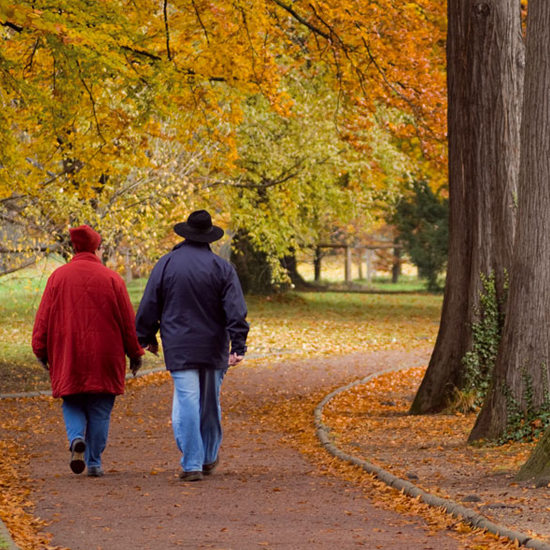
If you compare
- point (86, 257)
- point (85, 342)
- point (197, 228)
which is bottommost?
point (85, 342)

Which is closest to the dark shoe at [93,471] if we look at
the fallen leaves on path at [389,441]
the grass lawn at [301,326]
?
the fallen leaves on path at [389,441]

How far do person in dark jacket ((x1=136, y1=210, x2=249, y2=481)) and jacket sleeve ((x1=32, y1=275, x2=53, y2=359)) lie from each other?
0.72 metres

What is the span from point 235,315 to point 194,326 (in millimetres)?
335

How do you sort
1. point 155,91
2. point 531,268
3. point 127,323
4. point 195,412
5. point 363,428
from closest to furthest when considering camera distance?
1. point 195,412
2. point 127,323
3. point 531,268
4. point 363,428
5. point 155,91

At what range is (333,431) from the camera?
10562 mm

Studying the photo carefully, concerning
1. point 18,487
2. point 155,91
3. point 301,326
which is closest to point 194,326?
point 18,487

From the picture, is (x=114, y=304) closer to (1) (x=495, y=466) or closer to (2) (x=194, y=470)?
(2) (x=194, y=470)

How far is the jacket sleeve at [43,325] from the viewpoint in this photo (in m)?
7.62

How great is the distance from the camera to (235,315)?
734 centimetres

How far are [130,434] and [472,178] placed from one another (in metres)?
4.89

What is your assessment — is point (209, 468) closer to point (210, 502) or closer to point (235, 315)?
point (210, 502)

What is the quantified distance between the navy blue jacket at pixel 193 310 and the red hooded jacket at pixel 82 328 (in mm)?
273

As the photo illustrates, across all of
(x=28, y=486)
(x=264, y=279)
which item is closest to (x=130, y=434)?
(x=28, y=486)

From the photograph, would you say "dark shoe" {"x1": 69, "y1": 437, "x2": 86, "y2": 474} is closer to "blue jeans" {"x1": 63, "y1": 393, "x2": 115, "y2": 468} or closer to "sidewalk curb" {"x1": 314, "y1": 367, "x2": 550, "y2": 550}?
"blue jeans" {"x1": 63, "y1": 393, "x2": 115, "y2": 468}
